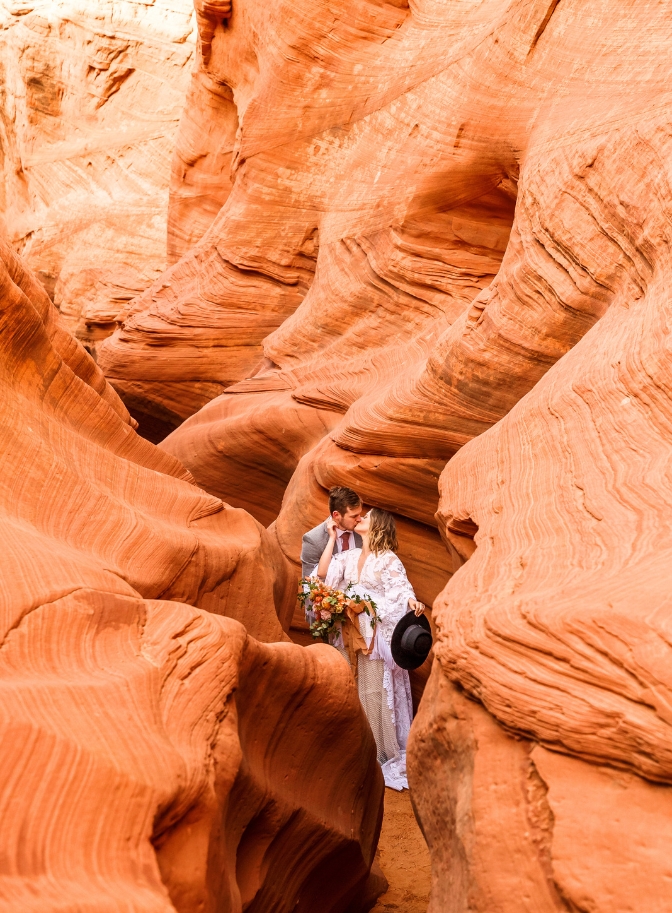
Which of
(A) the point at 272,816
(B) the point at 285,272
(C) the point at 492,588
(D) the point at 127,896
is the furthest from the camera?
(B) the point at 285,272

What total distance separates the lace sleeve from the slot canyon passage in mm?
641

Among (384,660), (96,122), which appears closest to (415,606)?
(384,660)

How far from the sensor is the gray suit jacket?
6277mm

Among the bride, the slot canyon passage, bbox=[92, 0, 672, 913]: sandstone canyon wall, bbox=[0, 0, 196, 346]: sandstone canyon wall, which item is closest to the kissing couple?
the bride

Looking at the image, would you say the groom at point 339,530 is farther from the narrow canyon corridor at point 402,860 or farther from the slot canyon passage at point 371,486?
the narrow canyon corridor at point 402,860

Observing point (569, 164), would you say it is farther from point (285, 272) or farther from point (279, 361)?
point (285, 272)

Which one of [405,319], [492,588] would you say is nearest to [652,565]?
[492,588]

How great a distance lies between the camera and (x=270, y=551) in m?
5.66

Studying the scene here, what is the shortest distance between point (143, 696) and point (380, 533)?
3.01 m

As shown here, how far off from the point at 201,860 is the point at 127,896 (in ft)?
1.37

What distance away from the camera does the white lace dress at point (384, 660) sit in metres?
5.77

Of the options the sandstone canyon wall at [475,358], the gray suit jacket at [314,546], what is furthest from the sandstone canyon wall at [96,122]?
the gray suit jacket at [314,546]

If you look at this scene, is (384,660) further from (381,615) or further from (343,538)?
(343,538)

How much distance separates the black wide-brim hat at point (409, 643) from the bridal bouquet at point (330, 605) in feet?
0.83
